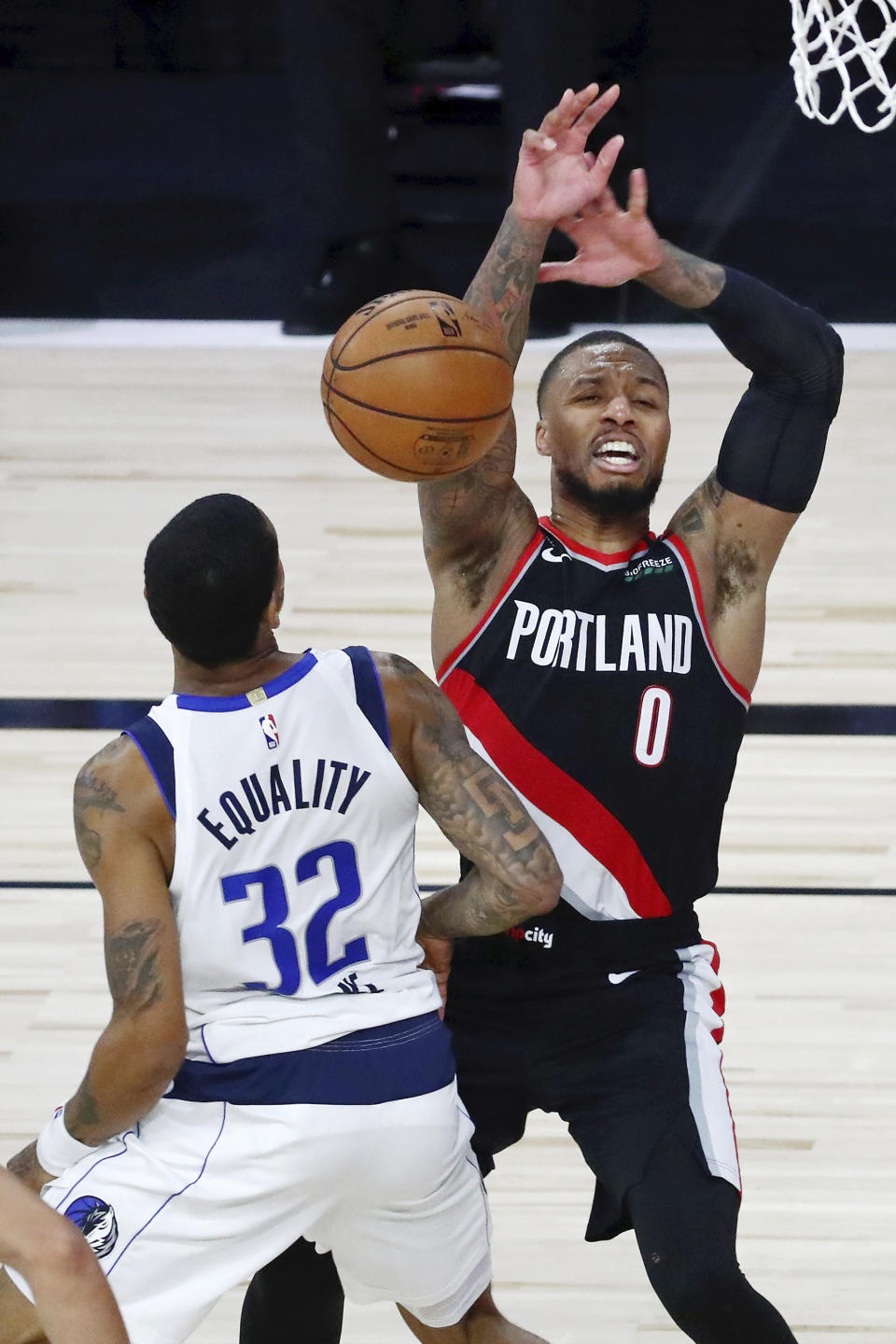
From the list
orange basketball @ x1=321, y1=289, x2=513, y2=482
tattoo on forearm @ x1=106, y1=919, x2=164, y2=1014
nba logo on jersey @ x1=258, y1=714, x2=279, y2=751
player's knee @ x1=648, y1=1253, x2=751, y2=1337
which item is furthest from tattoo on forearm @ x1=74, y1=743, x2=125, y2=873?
player's knee @ x1=648, y1=1253, x2=751, y2=1337

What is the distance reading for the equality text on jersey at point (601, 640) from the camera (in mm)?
3174

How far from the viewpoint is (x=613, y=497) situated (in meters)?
3.23

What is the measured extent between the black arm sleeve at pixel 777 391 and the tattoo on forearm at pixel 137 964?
1.38 meters

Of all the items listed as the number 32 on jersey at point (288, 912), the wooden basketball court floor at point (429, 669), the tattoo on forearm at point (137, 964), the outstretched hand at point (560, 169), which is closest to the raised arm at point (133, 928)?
the tattoo on forearm at point (137, 964)

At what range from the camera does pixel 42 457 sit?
8.30m

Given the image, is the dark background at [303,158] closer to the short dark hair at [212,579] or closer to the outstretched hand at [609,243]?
the outstretched hand at [609,243]

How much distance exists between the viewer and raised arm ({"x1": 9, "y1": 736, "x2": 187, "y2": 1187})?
246 centimetres

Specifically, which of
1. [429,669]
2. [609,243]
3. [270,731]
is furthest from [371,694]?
[429,669]

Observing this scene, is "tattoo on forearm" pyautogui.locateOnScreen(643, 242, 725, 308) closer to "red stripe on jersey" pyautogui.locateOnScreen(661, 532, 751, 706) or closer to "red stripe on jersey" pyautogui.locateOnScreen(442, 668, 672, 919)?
"red stripe on jersey" pyautogui.locateOnScreen(661, 532, 751, 706)

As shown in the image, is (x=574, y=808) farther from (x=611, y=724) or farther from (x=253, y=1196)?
(x=253, y=1196)

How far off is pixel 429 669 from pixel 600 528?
9.22ft

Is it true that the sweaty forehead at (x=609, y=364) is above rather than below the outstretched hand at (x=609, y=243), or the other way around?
below

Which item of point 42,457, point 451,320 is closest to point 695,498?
point 451,320

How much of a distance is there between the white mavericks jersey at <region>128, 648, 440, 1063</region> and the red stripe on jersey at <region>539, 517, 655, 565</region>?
2.59 feet
